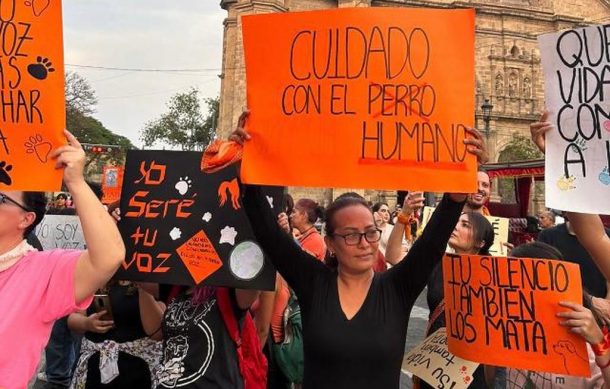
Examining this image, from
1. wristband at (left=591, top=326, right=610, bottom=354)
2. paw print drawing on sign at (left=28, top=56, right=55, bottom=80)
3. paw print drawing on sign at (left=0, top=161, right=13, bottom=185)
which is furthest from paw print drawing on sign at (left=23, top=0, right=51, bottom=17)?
wristband at (left=591, top=326, right=610, bottom=354)

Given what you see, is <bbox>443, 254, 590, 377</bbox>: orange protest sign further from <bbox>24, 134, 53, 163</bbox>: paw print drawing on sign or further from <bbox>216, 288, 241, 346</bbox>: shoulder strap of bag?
<bbox>24, 134, 53, 163</bbox>: paw print drawing on sign

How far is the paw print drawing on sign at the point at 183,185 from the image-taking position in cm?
303

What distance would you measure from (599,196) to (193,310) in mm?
2047

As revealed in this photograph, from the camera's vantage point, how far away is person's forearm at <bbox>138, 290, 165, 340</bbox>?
10.2 feet

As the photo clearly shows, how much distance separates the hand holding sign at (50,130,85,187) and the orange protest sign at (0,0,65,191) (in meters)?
0.08

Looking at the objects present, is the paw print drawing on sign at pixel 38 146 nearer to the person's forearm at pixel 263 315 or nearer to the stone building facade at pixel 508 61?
the person's forearm at pixel 263 315

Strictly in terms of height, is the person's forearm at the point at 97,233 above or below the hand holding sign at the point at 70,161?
below

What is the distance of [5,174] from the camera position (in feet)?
6.72

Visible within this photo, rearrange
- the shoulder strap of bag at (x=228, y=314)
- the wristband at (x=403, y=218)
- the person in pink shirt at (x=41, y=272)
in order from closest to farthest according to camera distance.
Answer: the person in pink shirt at (x=41, y=272), the shoulder strap of bag at (x=228, y=314), the wristband at (x=403, y=218)

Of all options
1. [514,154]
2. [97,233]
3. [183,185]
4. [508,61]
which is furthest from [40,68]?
[508,61]

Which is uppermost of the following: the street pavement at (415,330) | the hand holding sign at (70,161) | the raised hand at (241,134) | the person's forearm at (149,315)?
the raised hand at (241,134)

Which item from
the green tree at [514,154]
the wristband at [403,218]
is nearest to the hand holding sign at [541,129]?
the wristband at [403,218]

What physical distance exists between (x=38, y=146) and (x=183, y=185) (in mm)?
1038

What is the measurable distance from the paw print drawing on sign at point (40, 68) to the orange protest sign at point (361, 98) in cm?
84
